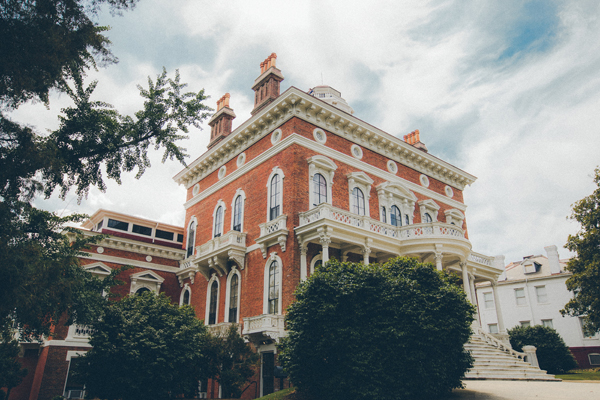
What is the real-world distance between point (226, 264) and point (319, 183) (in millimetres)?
6591

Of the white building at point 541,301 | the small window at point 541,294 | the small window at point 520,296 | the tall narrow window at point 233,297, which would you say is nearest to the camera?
the tall narrow window at point 233,297

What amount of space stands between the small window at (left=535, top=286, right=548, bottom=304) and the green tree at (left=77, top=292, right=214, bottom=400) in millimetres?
34000

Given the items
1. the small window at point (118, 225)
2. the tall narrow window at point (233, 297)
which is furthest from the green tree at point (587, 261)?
the small window at point (118, 225)

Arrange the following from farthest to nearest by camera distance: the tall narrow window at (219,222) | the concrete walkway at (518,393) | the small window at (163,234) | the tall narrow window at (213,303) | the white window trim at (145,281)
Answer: the small window at (163,234) < the white window trim at (145,281) < the tall narrow window at (219,222) < the tall narrow window at (213,303) < the concrete walkway at (518,393)

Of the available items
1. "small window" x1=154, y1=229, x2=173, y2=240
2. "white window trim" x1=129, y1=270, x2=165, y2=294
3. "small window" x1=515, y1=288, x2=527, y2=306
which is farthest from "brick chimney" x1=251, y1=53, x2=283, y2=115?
"small window" x1=515, y1=288, x2=527, y2=306

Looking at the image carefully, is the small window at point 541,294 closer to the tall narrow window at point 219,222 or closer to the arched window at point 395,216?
the arched window at point 395,216

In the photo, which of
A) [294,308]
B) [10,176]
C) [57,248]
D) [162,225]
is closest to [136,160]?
[57,248]

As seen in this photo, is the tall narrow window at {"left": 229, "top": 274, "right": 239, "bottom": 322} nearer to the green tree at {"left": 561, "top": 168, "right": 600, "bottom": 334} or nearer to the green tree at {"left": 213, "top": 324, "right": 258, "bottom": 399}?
the green tree at {"left": 213, "top": 324, "right": 258, "bottom": 399}

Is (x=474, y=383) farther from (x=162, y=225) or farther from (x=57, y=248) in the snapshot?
(x=162, y=225)

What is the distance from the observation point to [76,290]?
11.3 m

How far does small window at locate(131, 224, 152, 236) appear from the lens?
90.7ft

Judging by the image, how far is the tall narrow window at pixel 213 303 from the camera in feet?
76.0

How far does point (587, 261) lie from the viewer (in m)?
23.3

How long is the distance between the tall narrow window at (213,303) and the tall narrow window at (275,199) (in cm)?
583
